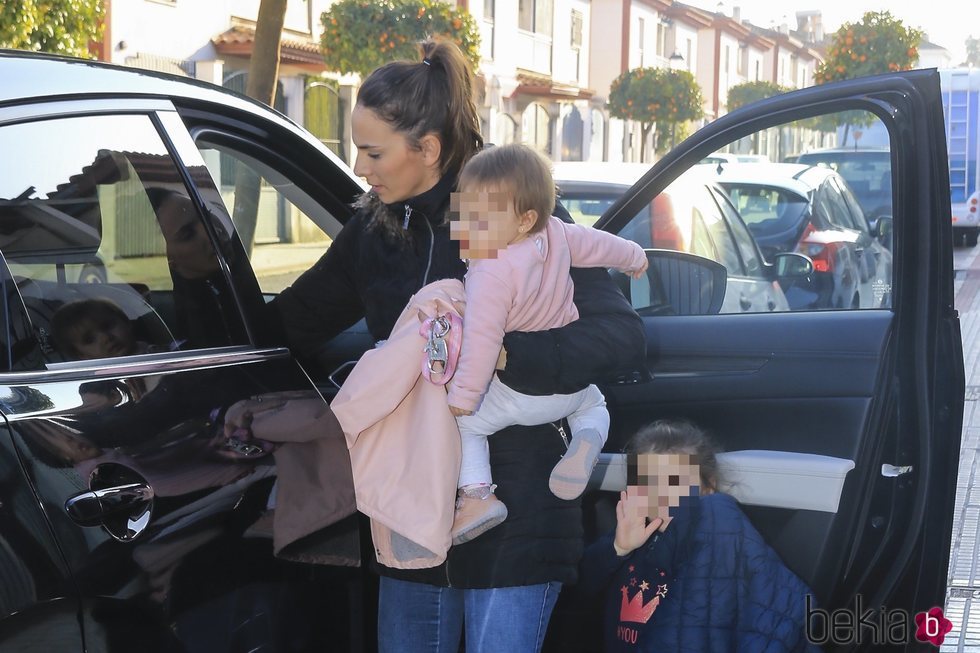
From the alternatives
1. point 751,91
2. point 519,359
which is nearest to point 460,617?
point 519,359

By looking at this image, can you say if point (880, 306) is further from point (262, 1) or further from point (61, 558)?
point (262, 1)

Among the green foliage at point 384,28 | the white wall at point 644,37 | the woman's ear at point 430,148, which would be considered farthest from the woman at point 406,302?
the white wall at point 644,37

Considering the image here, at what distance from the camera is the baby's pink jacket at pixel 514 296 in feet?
6.46

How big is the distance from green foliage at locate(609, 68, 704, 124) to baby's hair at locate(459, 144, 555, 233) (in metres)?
26.7

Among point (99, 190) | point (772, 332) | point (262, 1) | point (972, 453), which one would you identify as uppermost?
point (262, 1)

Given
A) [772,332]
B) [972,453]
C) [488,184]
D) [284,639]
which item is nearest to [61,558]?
[284,639]

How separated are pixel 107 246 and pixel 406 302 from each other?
560 millimetres

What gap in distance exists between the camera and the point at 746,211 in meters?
3.98

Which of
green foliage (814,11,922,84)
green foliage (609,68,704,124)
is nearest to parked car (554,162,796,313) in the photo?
green foliage (814,11,922,84)

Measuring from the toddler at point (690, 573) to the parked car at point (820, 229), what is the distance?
2.17ft

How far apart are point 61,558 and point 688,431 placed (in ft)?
4.56

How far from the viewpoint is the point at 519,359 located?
2031 millimetres

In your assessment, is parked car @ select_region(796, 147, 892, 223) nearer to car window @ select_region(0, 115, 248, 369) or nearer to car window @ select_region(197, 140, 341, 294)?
car window @ select_region(197, 140, 341, 294)

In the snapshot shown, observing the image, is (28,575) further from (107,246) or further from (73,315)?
(107,246)
